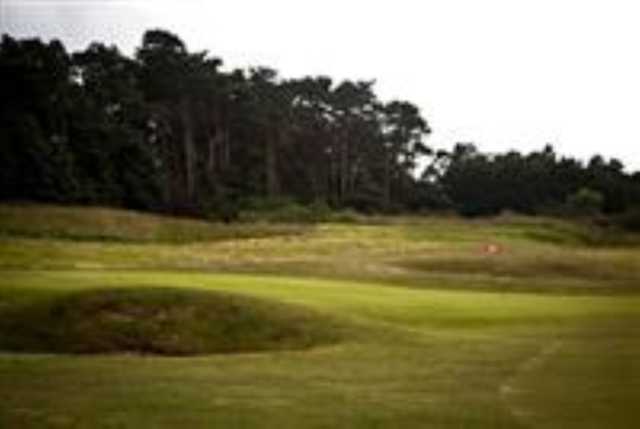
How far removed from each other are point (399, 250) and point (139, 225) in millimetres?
21367

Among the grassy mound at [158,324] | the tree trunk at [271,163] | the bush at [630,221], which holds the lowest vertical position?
the grassy mound at [158,324]

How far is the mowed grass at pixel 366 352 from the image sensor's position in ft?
68.0

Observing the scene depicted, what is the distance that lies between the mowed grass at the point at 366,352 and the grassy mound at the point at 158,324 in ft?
1.81

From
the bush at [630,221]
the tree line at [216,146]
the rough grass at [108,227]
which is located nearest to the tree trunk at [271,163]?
the tree line at [216,146]

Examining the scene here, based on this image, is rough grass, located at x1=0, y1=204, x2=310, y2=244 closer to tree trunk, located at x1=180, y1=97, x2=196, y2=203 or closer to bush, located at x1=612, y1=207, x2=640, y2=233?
tree trunk, located at x1=180, y1=97, x2=196, y2=203

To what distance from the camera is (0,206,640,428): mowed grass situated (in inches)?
816

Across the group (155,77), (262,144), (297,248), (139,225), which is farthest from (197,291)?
(262,144)

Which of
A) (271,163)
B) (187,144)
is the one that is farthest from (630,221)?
(187,144)

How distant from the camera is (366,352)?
3130 centimetres

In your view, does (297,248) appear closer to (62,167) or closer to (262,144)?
(62,167)

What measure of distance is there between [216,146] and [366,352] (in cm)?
13047

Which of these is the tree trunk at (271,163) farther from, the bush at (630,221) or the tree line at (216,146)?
the bush at (630,221)

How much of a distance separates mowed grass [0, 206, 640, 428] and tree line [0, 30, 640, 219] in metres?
32.8

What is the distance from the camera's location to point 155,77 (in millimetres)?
Answer: 145625
